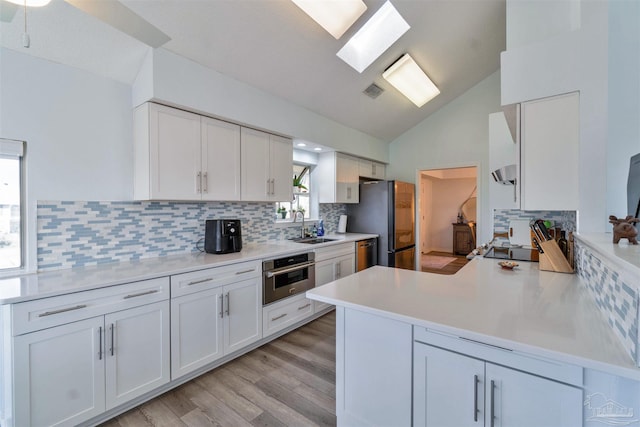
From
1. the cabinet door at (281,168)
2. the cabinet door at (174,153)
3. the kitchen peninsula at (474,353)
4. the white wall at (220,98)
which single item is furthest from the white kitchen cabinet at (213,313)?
the white wall at (220,98)

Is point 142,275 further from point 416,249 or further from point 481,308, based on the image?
point 416,249

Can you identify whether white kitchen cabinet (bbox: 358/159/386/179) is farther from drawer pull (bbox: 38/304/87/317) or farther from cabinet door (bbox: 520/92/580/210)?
drawer pull (bbox: 38/304/87/317)

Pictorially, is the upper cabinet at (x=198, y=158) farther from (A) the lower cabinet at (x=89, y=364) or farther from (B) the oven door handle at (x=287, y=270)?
(A) the lower cabinet at (x=89, y=364)

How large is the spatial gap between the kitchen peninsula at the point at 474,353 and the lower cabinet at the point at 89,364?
1248 millimetres

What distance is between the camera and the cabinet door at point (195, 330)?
1986mm

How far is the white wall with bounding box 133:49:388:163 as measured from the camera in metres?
2.11

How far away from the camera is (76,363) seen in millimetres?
1566

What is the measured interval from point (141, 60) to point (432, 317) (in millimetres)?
2673

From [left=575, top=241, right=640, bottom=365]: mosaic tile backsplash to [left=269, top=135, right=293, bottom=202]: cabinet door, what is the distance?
102 inches

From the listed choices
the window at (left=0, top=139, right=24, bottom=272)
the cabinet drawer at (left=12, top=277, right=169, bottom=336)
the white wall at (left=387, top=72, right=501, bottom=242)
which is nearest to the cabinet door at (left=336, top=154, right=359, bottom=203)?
the white wall at (left=387, top=72, right=501, bottom=242)

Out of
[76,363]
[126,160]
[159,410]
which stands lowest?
[159,410]

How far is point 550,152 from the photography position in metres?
1.79

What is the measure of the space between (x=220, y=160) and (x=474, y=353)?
239cm

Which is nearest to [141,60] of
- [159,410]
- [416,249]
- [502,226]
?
[159,410]
